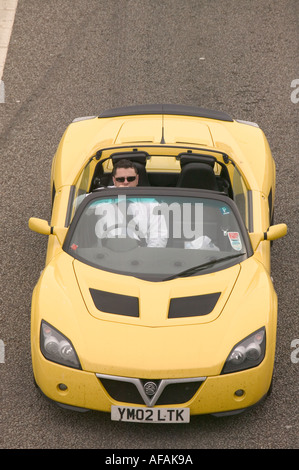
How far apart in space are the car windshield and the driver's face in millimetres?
506

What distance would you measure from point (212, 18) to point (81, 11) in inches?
75.8

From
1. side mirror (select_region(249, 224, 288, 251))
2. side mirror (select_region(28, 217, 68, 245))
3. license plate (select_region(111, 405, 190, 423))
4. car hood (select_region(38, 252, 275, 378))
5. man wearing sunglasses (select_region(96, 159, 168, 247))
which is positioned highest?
man wearing sunglasses (select_region(96, 159, 168, 247))

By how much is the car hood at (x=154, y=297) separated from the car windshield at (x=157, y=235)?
117 mm

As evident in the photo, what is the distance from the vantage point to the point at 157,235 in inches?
297

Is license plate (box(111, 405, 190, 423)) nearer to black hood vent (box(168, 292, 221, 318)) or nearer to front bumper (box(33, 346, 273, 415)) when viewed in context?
front bumper (box(33, 346, 273, 415))

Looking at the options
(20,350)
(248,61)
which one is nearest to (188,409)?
(20,350)

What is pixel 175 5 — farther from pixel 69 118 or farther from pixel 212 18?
pixel 69 118

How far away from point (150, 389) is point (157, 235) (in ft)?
5.05

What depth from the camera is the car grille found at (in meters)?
6.38

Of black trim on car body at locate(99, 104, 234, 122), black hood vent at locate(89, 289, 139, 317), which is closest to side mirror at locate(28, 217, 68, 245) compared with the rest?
black hood vent at locate(89, 289, 139, 317)

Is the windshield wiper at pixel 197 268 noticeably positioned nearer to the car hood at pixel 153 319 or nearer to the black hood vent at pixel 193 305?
the car hood at pixel 153 319

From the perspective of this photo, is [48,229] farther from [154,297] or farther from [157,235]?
[154,297]
